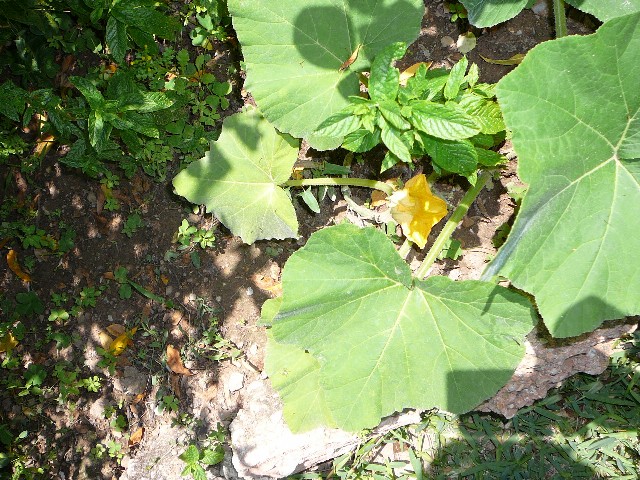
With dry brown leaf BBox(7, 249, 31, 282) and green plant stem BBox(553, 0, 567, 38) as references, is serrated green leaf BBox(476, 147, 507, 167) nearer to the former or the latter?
green plant stem BBox(553, 0, 567, 38)

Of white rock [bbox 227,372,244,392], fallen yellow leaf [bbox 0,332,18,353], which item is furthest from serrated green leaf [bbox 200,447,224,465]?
fallen yellow leaf [bbox 0,332,18,353]

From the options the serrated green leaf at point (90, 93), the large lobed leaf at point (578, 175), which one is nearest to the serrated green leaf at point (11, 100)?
the serrated green leaf at point (90, 93)

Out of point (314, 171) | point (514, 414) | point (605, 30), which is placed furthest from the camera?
point (314, 171)

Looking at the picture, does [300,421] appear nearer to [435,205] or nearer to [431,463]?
[431,463]

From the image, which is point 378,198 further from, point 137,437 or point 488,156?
point 137,437

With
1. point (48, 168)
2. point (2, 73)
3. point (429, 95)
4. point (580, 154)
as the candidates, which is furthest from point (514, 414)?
point (2, 73)

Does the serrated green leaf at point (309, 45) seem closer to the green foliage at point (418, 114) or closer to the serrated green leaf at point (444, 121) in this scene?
the green foliage at point (418, 114)
